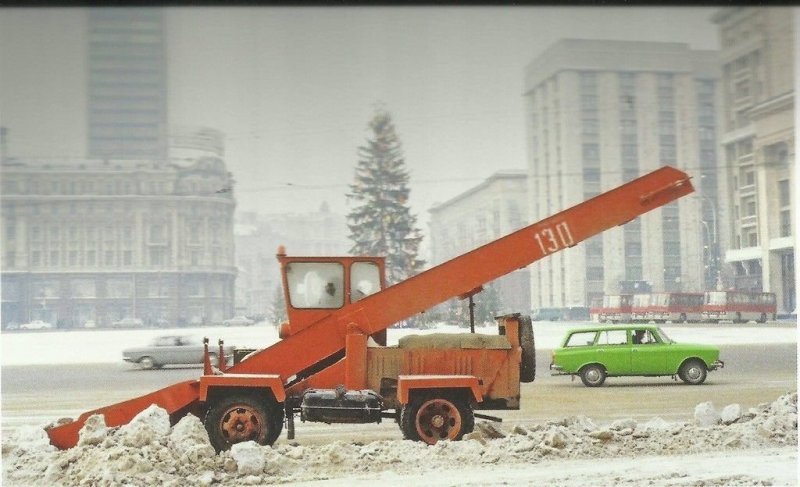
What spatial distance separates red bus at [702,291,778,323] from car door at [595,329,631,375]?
2.73 ft

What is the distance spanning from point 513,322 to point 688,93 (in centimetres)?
350

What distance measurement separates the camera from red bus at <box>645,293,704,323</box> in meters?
9.73

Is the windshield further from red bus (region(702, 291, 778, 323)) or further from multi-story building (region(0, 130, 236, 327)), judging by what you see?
multi-story building (region(0, 130, 236, 327))

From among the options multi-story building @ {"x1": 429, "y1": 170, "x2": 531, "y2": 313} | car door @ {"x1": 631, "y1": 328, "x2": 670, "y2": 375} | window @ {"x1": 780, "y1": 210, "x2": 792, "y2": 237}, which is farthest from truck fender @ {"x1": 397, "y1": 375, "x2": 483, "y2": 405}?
window @ {"x1": 780, "y1": 210, "x2": 792, "y2": 237}

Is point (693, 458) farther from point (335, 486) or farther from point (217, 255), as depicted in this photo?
point (217, 255)

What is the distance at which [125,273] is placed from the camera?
9.50 metres

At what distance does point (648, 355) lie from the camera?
10031mm

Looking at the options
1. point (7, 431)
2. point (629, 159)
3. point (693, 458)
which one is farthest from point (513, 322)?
point (7, 431)

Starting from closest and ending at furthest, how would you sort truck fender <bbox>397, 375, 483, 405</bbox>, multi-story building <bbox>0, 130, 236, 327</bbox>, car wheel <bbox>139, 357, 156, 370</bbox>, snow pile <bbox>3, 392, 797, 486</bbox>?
snow pile <bbox>3, 392, 797, 486</bbox>
truck fender <bbox>397, 375, 483, 405</bbox>
car wheel <bbox>139, 357, 156, 370</bbox>
multi-story building <bbox>0, 130, 236, 327</bbox>

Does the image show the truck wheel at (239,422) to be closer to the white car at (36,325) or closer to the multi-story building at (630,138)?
the white car at (36,325)

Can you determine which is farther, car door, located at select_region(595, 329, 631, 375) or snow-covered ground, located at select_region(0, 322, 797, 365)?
car door, located at select_region(595, 329, 631, 375)

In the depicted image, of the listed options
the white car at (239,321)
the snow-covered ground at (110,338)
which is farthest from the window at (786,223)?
the white car at (239,321)

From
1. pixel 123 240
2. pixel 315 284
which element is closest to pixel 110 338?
pixel 123 240

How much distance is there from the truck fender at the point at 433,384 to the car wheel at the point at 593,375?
8.51 ft
